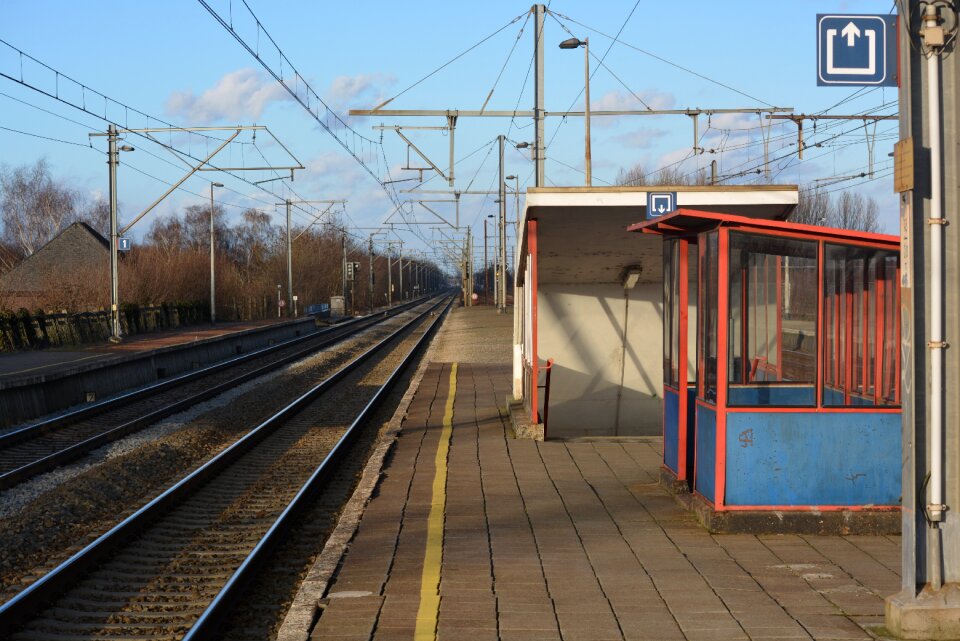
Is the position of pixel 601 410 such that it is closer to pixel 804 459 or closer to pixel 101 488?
pixel 101 488

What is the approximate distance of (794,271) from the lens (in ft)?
27.8

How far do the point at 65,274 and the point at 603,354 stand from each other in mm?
40765

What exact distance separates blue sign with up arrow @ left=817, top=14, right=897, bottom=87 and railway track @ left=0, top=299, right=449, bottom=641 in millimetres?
4761

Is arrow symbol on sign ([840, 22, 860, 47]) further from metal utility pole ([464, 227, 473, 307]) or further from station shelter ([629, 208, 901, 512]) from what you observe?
metal utility pole ([464, 227, 473, 307])

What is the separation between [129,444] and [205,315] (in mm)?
44536

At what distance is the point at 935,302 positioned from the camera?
529 cm

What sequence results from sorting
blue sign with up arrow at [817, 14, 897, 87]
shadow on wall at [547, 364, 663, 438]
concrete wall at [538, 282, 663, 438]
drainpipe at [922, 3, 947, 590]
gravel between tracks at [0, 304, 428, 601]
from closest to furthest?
drainpipe at [922, 3, 947, 590], blue sign with up arrow at [817, 14, 897, 87], gravel between tracks at [0, 304, 428, 601], concrete wall at [538, 282, 663, 438], shadow on wall at [547, 364, 663, 438]

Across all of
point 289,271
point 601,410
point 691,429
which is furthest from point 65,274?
point 691,429

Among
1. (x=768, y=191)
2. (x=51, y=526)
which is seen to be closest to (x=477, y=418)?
(x=768, y=191)

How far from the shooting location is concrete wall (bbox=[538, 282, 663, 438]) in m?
15.1

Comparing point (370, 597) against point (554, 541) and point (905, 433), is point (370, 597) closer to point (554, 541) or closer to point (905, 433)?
point (554, 541)

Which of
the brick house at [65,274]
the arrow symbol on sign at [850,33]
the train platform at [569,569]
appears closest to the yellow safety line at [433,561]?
the train platform at [569,569]

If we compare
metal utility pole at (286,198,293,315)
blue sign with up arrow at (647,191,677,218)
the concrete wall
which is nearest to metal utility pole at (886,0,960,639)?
blue sign with up arrow at (647,191,677,218)

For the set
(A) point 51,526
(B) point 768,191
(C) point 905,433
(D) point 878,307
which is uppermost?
(B) point 768,191
